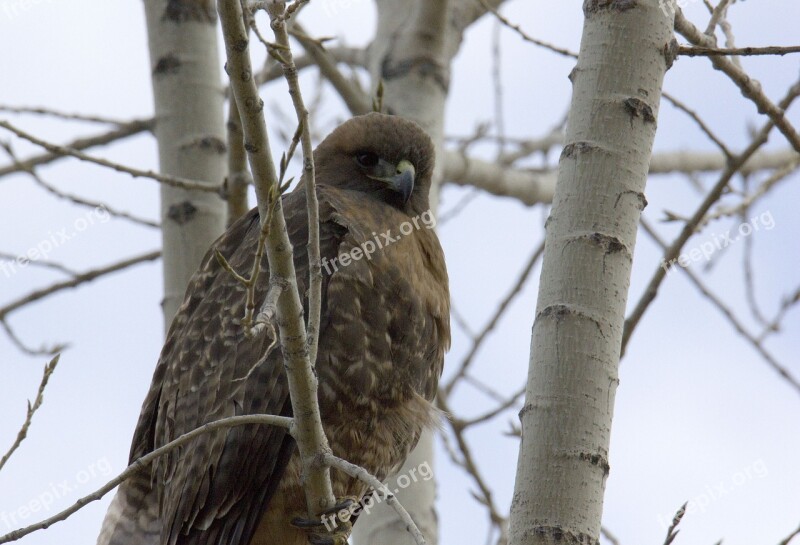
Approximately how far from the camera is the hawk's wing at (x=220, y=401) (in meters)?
3.32

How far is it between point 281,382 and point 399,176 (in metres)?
1.16

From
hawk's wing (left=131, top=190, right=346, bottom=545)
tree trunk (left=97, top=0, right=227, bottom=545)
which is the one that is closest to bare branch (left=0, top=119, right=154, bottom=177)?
tree trunk (left=97, top=0, right=227, bottom=545)

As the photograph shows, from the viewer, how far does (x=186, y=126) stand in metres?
4.23

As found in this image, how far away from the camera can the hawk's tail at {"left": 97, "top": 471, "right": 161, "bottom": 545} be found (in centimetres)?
369

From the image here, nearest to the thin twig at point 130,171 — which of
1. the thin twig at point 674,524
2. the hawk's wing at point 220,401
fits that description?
the hawk's wing at point 220,401

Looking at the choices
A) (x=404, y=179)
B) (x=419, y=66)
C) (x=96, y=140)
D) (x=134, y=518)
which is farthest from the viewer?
(x=96, y=140)

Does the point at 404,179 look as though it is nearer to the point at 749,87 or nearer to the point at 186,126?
the point at 186,126

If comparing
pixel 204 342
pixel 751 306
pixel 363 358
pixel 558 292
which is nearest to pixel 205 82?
pixel 204 342

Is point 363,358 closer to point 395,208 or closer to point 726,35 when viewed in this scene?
point 395,208

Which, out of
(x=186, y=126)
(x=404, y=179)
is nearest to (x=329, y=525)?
(x=404, y=179)

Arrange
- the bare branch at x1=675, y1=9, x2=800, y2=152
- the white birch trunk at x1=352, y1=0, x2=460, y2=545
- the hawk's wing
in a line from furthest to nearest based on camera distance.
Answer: the white birch trunk at x1=352, y1=0, x2=460, y2=545 → the hawk's wing → the bare branch at x1=675, y1=9, x2=800, y2=152

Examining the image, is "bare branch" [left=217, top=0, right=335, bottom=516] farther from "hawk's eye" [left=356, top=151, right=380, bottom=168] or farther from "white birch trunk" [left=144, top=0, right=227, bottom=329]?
"hawk's eye" [left=356, top=151, right=380, bottom=168]

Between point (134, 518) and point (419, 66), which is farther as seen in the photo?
point (419, 66)

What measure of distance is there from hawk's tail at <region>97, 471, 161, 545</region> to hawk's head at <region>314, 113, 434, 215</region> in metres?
1.40
